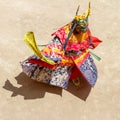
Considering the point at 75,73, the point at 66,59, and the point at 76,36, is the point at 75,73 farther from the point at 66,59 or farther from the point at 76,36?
the point at 76,36

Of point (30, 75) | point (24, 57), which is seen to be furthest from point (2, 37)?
point (30, 75)

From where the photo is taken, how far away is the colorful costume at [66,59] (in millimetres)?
6480

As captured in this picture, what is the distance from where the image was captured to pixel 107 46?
26.9 feet

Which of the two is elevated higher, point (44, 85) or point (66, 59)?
point (66, 59)

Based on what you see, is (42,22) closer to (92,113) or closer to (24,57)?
(24,57)

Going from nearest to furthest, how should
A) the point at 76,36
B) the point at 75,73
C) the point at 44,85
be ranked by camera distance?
the point at 76,36, the point at 75,73, the point at 44,85

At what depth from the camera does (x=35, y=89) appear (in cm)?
699

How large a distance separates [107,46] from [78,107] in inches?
75.3

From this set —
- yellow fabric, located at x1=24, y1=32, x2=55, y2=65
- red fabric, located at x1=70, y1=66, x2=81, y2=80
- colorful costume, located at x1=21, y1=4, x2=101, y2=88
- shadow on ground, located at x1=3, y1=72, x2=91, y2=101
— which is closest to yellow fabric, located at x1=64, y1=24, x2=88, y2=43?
colorful costume, located at x1=21, y1=4, x2=101, y2=88

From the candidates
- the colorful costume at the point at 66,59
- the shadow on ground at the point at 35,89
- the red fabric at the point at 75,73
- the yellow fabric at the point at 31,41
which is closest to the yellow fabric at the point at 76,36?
the colorful costume at the point at 66,59

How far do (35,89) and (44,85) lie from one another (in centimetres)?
19

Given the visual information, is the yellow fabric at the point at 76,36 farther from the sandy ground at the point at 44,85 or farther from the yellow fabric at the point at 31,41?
the sandy ground at the point at 44,85

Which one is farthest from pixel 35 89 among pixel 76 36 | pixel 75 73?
pixel 76 36

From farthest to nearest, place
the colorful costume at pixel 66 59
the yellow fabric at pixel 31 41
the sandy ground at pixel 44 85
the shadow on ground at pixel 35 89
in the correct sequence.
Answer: the shadow on ground at pixel 35 89, the sandy ground at pixel 44 85, the colorful costume at pixel 66 59, the yellow fabric at pixel 31 41
